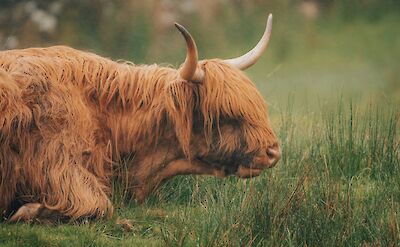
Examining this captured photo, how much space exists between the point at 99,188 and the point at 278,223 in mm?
1182

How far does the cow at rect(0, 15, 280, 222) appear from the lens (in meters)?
5.82

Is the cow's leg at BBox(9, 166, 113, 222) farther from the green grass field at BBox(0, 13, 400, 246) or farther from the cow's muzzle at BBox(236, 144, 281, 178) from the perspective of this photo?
the cow's muzzle at BBox(236, 144, 281, 178)

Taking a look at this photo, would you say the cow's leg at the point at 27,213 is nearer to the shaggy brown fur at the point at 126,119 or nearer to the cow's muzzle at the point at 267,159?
the shaggy brown fur at the point at 126,119

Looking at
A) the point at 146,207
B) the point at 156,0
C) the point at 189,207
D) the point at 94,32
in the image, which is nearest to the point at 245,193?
the point at 189,207

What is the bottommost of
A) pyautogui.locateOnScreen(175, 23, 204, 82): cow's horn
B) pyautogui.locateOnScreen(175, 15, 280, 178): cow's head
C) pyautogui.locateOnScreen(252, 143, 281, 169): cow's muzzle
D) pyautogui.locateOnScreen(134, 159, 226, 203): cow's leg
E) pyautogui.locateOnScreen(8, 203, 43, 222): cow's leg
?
pyautogui.locateOnScreen(8, 203, 43, 222): cow's leg

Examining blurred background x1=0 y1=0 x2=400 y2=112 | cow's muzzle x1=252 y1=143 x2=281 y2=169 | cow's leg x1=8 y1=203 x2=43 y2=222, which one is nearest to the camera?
cow's leg x1=8 y1=203 x2=43 y2=222

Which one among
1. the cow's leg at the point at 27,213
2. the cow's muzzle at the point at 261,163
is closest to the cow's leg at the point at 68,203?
the cow's leg at the point at 27,213

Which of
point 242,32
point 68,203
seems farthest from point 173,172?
point 242,32

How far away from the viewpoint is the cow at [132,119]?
5816mm

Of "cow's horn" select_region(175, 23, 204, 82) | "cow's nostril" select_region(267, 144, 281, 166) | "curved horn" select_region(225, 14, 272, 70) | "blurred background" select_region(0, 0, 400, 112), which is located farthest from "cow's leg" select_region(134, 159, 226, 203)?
"blurred background" select_region(0, 0, 400, 112)

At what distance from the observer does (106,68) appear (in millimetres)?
6309

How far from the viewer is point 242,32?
38.3 feet

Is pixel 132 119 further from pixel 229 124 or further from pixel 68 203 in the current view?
pixel 68 203

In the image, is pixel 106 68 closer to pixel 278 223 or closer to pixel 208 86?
pixel 208 86
